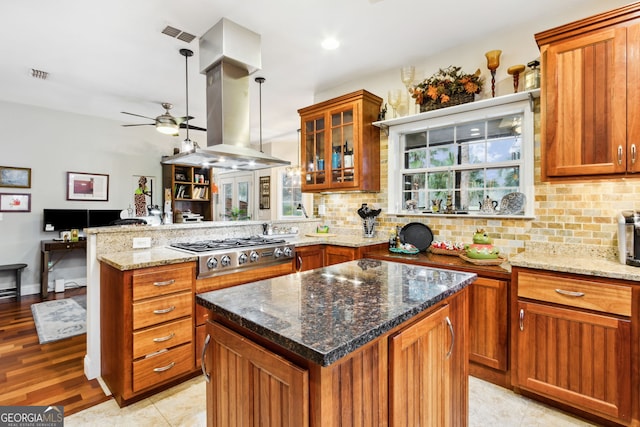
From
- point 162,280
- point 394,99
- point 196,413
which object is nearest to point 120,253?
point 162,280

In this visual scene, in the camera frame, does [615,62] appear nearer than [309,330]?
No

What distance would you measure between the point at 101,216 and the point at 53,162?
104 centimetres

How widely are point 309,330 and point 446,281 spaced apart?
2.51 feet

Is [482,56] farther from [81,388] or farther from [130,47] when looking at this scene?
[81,388]

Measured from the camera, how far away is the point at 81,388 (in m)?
2.27

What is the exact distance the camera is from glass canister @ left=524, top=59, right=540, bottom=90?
8.11ft

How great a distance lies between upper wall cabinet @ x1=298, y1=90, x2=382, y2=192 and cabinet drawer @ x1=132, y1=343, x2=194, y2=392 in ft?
7.20

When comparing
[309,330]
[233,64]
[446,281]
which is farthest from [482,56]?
[309,330]

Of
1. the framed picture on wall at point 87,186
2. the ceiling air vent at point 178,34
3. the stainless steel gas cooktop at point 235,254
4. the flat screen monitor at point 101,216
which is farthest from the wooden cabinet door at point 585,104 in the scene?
the framed picture on wall at point 87,186

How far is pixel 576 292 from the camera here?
1874mm

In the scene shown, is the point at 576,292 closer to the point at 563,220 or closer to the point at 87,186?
the point at 563,220

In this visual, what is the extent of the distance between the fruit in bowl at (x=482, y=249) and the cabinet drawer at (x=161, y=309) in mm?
2161

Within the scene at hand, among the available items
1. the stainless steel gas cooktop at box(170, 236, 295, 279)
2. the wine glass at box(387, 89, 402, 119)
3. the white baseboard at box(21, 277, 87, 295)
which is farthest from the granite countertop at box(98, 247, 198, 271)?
the white baseboard at box(21, 277, 87, 295)

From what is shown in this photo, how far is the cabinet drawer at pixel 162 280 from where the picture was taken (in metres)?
2.02
